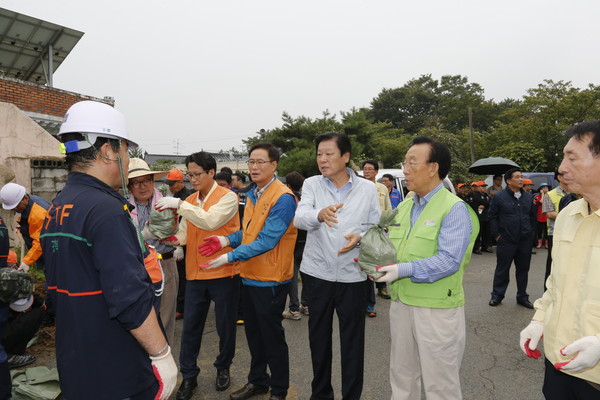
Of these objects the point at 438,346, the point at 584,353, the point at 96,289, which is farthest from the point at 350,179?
the point at 96,289

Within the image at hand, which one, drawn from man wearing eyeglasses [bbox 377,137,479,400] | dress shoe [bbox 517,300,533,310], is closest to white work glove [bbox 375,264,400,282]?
man wearing eyeglasses [bbox 377,137,479,400]

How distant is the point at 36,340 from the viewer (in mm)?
4375

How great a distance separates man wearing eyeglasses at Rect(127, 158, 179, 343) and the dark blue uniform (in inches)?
75.6

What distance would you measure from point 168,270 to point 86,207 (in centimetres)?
225

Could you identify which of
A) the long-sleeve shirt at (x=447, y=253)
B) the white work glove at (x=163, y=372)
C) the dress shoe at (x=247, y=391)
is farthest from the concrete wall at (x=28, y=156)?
the long-sleeve shirt at (x=447, y=253)

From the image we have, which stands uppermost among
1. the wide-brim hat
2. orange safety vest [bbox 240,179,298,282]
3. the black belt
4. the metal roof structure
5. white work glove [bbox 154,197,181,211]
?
the metal roof structure

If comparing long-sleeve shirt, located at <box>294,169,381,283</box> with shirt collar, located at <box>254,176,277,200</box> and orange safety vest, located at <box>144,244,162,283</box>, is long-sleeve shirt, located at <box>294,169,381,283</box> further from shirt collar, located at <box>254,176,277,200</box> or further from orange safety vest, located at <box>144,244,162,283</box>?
orange safety vest, located at <box>144,244,162,283</box>

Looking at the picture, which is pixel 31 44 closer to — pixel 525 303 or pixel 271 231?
pixel 271 231

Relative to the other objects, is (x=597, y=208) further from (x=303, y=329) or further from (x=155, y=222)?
(x=303, y=329)

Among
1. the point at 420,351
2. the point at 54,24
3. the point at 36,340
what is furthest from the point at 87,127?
the point at 54,24

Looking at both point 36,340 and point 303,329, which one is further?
point 303,329

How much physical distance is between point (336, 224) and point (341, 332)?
0.84m

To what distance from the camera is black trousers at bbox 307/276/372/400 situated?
2.82m

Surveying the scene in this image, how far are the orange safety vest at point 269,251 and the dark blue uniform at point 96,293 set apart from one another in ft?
4.63
